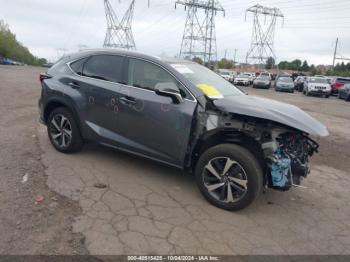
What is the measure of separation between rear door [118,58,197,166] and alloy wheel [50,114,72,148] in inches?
45.0

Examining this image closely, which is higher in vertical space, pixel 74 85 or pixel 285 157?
pixel 74 85

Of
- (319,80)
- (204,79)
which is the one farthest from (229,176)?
(319,80)

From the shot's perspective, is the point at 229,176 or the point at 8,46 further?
the point at 8,46

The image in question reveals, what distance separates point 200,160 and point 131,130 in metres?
1.09

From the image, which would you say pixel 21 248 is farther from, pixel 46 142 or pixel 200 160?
pixel 46 142

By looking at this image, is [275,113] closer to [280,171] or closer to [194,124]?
[280,171]

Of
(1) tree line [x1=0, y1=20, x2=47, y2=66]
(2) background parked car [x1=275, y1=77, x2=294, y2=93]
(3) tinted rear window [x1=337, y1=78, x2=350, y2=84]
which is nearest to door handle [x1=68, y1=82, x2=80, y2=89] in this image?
(3) tinted rear window [x1=337, y1=78, x2=350, y2=84]

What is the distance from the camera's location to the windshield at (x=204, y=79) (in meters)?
4.66

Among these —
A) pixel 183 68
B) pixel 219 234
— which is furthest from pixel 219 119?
pixel 219 234

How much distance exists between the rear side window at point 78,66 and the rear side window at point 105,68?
7 centimetres

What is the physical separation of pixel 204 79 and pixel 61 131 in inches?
96.8

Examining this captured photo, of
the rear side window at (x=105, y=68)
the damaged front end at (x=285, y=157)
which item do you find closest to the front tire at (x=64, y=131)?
the rear side window at (x=105, y=68)

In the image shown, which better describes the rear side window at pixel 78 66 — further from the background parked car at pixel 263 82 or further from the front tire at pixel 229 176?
the background parked car at pixel 263 82

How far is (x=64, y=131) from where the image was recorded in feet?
18.7
